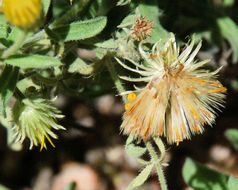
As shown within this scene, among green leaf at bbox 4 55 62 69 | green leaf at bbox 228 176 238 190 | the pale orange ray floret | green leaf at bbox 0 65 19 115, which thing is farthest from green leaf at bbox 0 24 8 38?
green leaf at bbox 228 176 238 190

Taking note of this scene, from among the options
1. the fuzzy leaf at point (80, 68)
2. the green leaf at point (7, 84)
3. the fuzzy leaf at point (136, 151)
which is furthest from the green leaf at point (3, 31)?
the fuzzy leaf at point (136, 151)

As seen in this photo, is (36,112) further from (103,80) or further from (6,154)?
(6,154)

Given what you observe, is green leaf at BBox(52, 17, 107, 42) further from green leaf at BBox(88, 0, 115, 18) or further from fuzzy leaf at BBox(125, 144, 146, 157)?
fuzzy leaf at BBox(125, 144, 146, 157)

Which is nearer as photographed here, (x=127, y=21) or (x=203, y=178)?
(x=127, y=21)

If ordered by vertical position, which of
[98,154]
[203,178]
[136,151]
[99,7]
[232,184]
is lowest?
[98,154]

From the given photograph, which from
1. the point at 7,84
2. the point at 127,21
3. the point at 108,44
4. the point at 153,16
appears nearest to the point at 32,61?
the point at 7,84

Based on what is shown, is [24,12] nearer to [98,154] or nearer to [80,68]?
[80,68]

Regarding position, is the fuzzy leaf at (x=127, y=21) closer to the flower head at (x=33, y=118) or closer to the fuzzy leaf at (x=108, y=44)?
the fuzzy leaf at (x=108, y=44)
